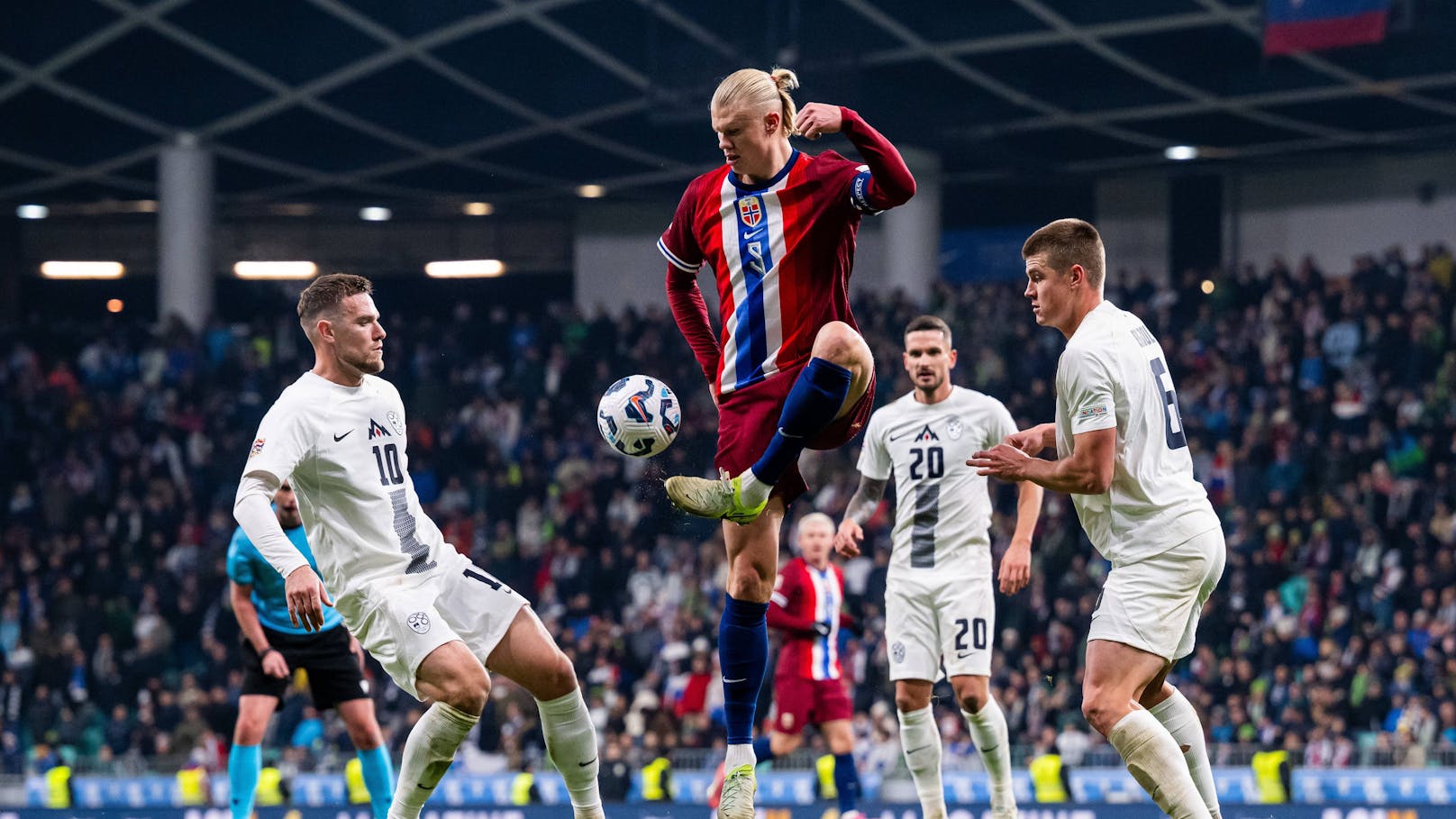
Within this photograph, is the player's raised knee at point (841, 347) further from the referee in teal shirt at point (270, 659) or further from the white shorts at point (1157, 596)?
the referee in teal shirt at point (270, 659)

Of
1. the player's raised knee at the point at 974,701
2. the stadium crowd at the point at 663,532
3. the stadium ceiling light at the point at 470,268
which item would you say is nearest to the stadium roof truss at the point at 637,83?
the stadium crowd at the point at 663,532

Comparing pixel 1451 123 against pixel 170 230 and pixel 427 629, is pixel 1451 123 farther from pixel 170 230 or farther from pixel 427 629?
pixel 427 629

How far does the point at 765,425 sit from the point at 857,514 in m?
2.33

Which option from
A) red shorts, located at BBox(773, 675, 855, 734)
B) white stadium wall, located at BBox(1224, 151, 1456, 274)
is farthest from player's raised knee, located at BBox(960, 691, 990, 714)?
white stadium wall, located at BBox(1224, 151, 1456, 274)

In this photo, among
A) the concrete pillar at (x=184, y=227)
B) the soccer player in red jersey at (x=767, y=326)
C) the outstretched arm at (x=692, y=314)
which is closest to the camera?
the soccer player in red jersey at (x=767, y=326)

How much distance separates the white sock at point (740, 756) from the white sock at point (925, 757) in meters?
2.05

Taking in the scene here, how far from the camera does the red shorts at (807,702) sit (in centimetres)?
1077

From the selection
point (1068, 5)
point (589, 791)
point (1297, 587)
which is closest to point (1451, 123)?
point (1068, 5)

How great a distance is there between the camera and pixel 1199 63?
Result: 72.9ft

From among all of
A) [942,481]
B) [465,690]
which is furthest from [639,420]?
[942,481]

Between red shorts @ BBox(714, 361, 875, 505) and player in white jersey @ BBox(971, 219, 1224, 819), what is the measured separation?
650 mm

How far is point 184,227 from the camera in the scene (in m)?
26.2

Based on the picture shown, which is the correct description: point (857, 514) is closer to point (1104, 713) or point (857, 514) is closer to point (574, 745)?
point (574, 745)

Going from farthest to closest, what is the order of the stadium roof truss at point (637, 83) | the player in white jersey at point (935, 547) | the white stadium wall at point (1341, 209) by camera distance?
the white stadium wall at point (1341, 209), the stadium roof truss at point (637, 83), the player in white jersey at point (935, 547)
